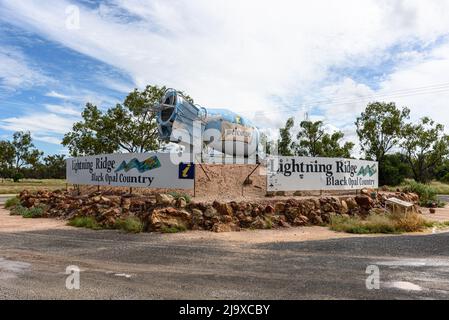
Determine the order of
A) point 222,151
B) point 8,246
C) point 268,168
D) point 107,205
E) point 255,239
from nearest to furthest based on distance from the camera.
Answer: point 8,246
point 255,239
point 107,205
point 268,168
point 222,151

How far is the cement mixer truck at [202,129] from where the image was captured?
23.1 meters

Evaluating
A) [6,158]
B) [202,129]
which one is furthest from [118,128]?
[6,158]

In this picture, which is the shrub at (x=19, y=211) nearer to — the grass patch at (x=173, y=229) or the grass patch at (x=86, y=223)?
the grass patch at (x=86, y=223)

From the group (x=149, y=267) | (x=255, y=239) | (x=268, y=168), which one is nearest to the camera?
(x=149, y=267)

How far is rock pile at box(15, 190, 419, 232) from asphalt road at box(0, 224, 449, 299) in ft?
6.11

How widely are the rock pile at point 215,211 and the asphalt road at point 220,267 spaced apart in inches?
73.3

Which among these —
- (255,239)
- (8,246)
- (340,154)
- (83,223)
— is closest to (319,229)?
(255,239)

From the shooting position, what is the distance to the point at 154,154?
19.5 meters

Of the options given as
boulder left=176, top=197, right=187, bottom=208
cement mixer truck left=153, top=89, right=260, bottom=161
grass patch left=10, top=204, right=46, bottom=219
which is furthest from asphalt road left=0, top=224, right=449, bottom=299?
cement mixer truck left=153, top=89, right=260, bottom=161

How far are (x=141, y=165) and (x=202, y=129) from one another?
5.92m

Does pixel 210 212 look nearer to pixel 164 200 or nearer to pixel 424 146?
pixel 164 200

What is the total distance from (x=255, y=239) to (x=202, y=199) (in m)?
4.89
